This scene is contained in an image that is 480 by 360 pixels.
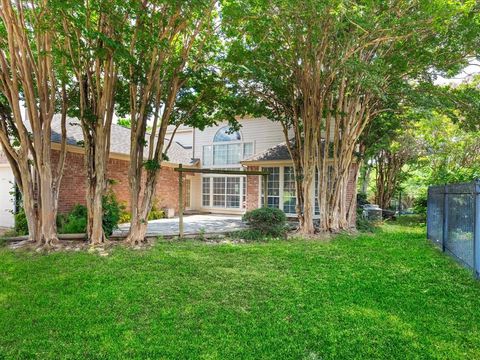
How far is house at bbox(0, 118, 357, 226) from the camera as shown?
428 inches

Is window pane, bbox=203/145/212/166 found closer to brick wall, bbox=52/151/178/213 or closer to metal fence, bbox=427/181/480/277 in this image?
brick wall, bbox=52/151/178/213

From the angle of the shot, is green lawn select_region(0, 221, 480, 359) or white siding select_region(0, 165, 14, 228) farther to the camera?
white siding select_region(0, 165, 14, 228)

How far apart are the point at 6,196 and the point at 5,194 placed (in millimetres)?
90

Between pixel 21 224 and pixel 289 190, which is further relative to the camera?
pixel 289 190

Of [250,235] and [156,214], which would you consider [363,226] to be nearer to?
[250,235]

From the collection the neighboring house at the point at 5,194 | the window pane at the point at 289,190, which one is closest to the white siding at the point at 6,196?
the neighboring house at the point at 5,194

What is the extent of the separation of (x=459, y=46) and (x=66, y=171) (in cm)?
1241

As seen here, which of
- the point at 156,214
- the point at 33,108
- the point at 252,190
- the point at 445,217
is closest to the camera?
the point at 33,108

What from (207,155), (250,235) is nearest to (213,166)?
(207,155)

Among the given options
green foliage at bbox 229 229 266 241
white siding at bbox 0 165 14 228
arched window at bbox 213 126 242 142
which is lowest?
green foliage at bbox 229 229 266 241

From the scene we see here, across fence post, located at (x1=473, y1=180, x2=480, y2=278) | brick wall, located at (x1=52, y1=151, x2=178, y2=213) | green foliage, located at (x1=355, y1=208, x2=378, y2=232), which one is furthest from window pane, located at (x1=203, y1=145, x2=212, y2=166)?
fence post, located at (x1=473, y1=180, x2=480, y2=278)

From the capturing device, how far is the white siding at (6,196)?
10.7 m

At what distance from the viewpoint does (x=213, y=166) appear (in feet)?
55.9

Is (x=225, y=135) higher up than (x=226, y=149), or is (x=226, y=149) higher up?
(x=225, y=135)
